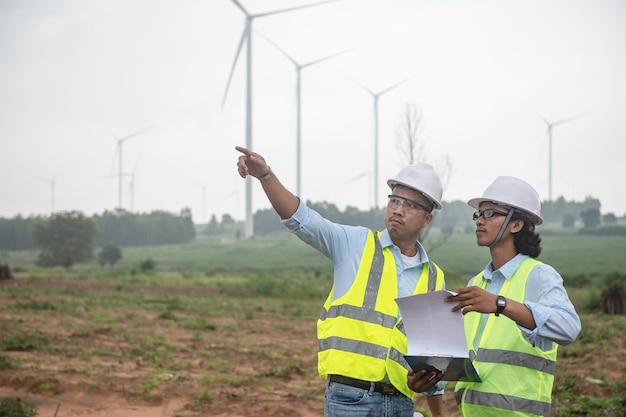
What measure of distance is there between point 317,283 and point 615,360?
1634cm

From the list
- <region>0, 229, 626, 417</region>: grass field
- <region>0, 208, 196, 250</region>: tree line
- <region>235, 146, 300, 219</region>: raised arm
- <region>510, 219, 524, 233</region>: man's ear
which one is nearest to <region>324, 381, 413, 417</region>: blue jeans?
<region>235, 146, 300, 219</region>: raised arm

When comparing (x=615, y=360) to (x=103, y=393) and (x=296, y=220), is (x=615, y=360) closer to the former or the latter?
(x=103, y=393)

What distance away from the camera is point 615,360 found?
1041 centimetres

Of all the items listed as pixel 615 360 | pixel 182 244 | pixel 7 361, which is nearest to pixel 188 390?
pixel 7 361

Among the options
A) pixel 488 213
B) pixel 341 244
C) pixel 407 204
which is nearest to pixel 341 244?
pixel 341 244

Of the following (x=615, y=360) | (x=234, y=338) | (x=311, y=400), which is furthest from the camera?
(x=234, y=338)

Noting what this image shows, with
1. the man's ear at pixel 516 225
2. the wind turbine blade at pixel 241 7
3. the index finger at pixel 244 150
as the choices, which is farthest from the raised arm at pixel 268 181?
the wind turbine blade at pixel 241 7

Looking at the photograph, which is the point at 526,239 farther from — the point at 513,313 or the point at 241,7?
the point at 241,7

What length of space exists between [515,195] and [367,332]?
876mm

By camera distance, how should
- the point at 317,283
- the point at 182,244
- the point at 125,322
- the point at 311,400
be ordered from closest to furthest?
the point at 311,400
the point at 125,322
the point at 317,283
the point at 182,244

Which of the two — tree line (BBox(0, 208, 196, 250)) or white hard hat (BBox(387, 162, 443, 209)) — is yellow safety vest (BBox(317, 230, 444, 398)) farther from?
tree line (BBox(0, 208, 196, 250))

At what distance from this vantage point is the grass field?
8172mm

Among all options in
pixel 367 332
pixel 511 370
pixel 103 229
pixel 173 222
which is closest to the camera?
pixel 511 370

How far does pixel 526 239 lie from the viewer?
338 cm
